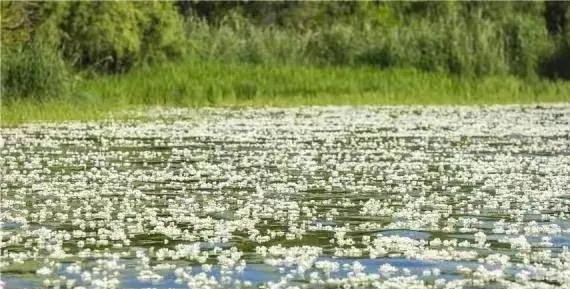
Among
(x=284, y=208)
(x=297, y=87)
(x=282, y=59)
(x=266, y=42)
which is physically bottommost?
(x=284, y=208)

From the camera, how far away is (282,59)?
1497 inches

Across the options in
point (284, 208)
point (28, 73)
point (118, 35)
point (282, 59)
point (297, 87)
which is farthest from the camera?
point (282, 59)

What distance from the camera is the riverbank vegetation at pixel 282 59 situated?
109 ft

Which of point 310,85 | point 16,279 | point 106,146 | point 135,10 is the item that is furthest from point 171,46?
point 16,279

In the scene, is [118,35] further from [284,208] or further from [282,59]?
[284,208]

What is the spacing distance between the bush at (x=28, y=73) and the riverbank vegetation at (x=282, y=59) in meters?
2.28

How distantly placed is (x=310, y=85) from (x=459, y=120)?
9371 mm

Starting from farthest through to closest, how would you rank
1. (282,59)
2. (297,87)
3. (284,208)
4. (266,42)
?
(266,42) → (282,59) → (297,87) → (284,208)

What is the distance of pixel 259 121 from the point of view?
83.2 feet

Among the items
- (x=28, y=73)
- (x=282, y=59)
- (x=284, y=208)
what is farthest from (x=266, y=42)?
(x=284, y=208)

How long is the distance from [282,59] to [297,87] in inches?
132

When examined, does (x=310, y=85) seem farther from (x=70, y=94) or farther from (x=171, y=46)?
(x=70, y=94)

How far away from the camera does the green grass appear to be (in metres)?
32.6

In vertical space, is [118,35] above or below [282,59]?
above
